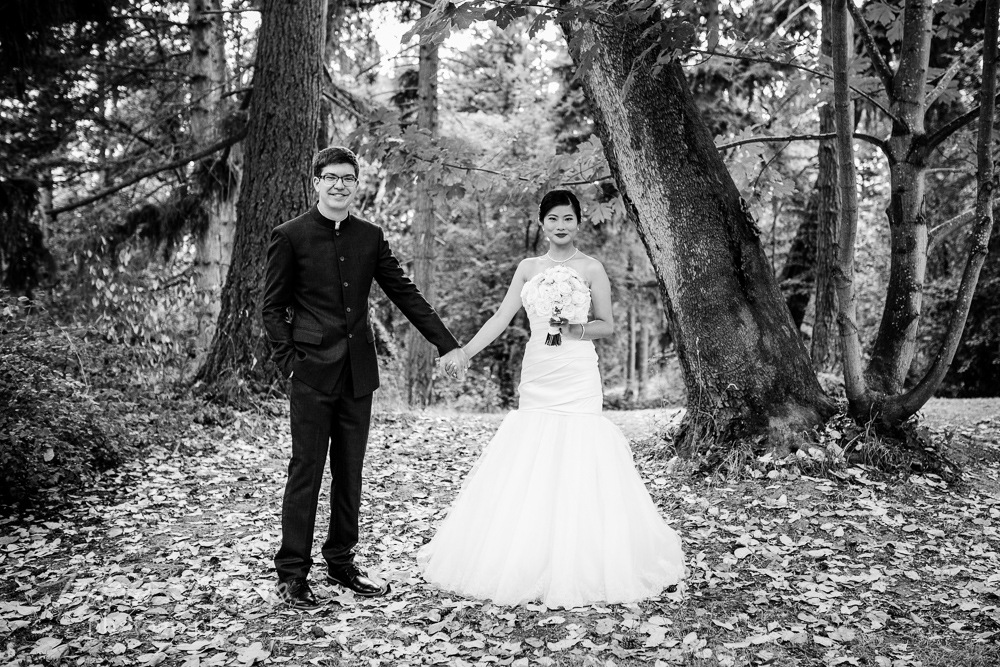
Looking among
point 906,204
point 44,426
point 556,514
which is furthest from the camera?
point 906,204

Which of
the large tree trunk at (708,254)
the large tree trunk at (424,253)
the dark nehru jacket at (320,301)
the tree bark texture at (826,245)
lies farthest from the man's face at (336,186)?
the large tree trunk at (424,253)

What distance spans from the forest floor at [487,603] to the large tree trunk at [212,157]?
529 cm

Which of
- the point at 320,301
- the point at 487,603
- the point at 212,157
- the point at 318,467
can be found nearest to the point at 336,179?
the point at 320,301

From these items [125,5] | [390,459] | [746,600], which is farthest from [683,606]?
[125,5]

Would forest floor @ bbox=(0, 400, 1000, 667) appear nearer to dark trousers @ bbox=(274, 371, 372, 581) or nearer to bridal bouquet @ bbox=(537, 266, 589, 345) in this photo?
dark trousers @ bbox=(274, 371, 372, 581)

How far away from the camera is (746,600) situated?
4.00m

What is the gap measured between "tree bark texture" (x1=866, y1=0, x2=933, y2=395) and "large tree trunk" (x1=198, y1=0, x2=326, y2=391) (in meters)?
5.76

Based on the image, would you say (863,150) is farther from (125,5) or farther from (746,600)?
(125,5)

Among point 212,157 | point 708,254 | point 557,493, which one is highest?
point 212,157

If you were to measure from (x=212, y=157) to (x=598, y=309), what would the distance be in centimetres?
804

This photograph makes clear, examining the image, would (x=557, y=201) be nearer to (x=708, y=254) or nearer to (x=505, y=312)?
(x=505, y=312)

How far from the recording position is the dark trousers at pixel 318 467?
390 cm

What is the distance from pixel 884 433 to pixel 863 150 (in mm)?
7111

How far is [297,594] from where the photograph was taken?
12.9ft
